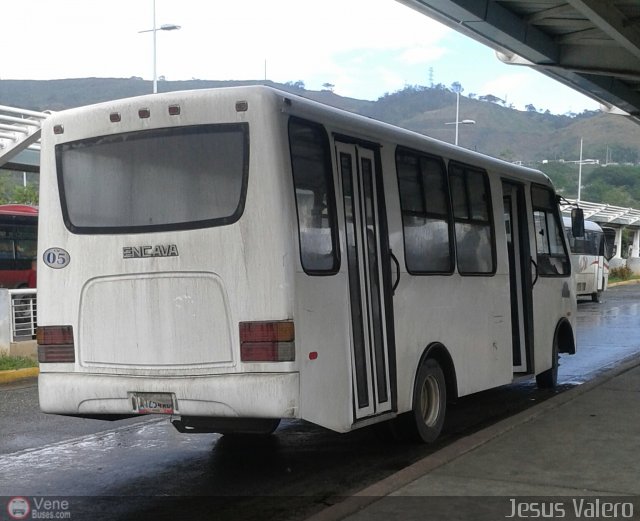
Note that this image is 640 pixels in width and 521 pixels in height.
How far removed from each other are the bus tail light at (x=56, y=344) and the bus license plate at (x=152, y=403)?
661 mm

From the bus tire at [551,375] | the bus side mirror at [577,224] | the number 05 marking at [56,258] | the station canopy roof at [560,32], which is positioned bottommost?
the bus tire at [551,375]

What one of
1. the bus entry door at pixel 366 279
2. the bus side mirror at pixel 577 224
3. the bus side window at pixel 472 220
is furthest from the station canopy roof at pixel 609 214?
the bus entry door at pixel 366 279

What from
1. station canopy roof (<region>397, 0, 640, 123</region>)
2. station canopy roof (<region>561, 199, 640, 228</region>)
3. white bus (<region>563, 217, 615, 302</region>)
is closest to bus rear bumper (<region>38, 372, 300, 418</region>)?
station canopy roof (<region>397, 0, 640, 123</region>)

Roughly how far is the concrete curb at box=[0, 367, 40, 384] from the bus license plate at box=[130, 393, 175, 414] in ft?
25.7

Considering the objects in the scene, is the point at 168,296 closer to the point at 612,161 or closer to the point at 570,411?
the point at 570,411

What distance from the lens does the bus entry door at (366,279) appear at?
7133 millimetres

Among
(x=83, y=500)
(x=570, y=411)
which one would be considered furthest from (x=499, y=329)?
(x=83, y=500)

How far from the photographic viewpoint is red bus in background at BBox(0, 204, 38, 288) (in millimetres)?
30297

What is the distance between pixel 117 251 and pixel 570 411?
4869 mm

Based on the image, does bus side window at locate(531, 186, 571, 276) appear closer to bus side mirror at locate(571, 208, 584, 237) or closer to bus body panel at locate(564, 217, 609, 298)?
bus side mirror at locate(571, 208, 584, 237)

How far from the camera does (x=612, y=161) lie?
543 ft

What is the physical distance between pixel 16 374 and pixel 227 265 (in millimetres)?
8624

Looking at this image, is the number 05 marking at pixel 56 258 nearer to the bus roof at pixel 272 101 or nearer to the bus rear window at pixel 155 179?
the bus rear window at pixel 155 179

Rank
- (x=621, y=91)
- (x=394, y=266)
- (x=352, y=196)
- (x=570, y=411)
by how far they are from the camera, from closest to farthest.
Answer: (x=352, y=196)
(x=394, y=266)
(x=570, y=411)
(x=621, y=91)
